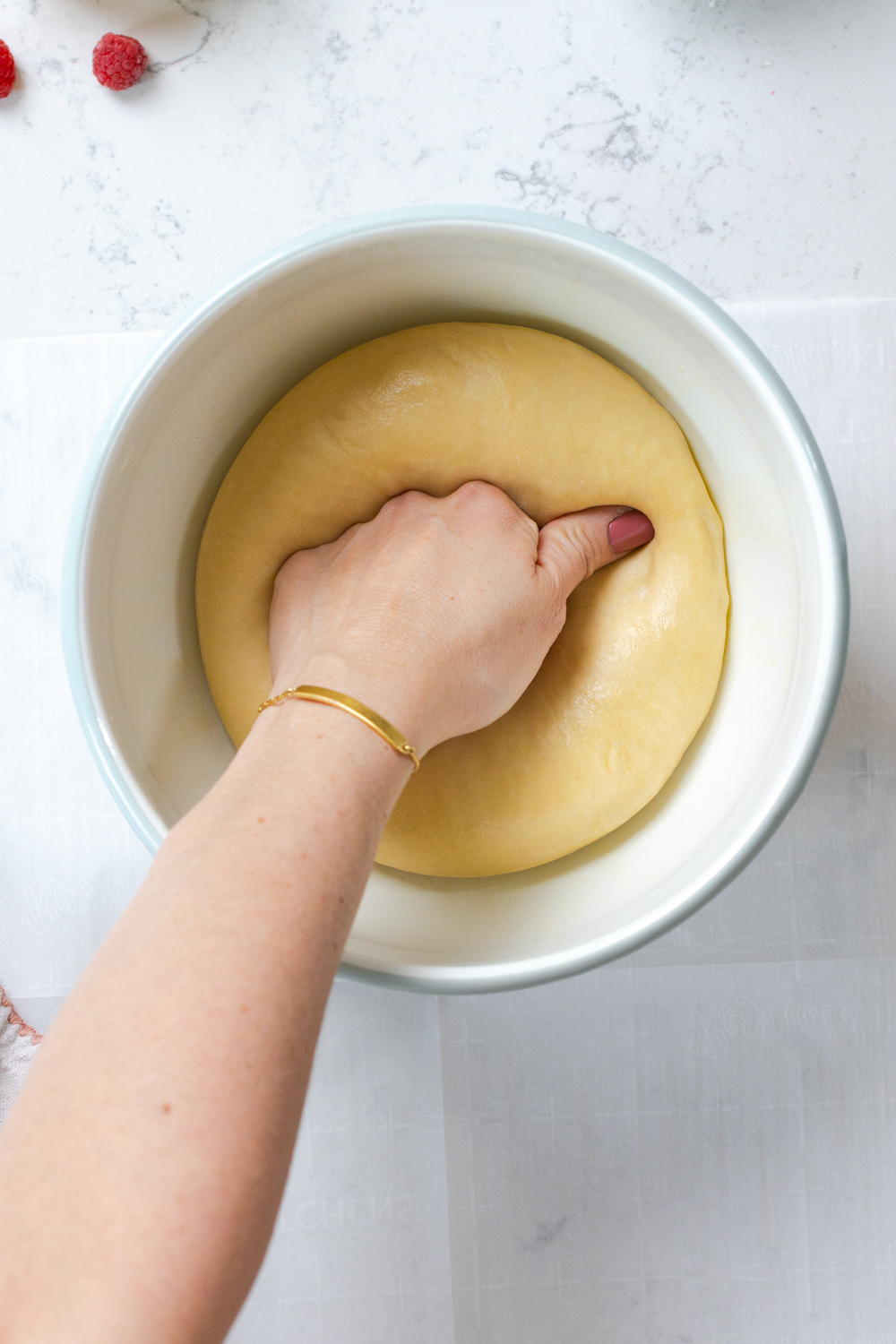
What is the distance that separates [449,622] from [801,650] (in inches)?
6.5

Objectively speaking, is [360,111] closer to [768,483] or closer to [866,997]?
[768,483]

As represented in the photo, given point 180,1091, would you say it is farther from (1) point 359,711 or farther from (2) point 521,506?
(2) point 521,506

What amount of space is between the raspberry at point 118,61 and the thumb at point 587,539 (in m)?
0.42

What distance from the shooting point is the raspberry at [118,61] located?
0.64 metres

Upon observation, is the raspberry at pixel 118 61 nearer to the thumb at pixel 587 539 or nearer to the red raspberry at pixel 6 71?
the red raspberry at pixel 6 71

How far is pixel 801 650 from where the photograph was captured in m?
0.42

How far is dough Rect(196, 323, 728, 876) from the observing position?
1.64 feet

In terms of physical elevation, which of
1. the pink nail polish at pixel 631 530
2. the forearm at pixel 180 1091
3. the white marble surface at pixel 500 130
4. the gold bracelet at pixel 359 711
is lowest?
the forearm at pixel 180 1091

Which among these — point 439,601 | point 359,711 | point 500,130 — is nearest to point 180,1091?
point 359,711

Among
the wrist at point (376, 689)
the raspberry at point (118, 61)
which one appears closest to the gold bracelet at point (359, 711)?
the wrist at point (376, 689)

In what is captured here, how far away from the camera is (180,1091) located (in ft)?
0.91

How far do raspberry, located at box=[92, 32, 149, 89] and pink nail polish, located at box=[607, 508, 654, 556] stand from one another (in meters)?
0.44

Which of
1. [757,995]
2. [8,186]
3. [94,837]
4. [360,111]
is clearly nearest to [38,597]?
[94,837]

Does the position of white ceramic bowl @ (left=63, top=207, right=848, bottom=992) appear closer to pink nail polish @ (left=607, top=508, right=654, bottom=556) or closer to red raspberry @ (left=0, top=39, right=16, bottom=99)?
pink nail polish @ (left=607, top=508, right=654, bottom=556)
